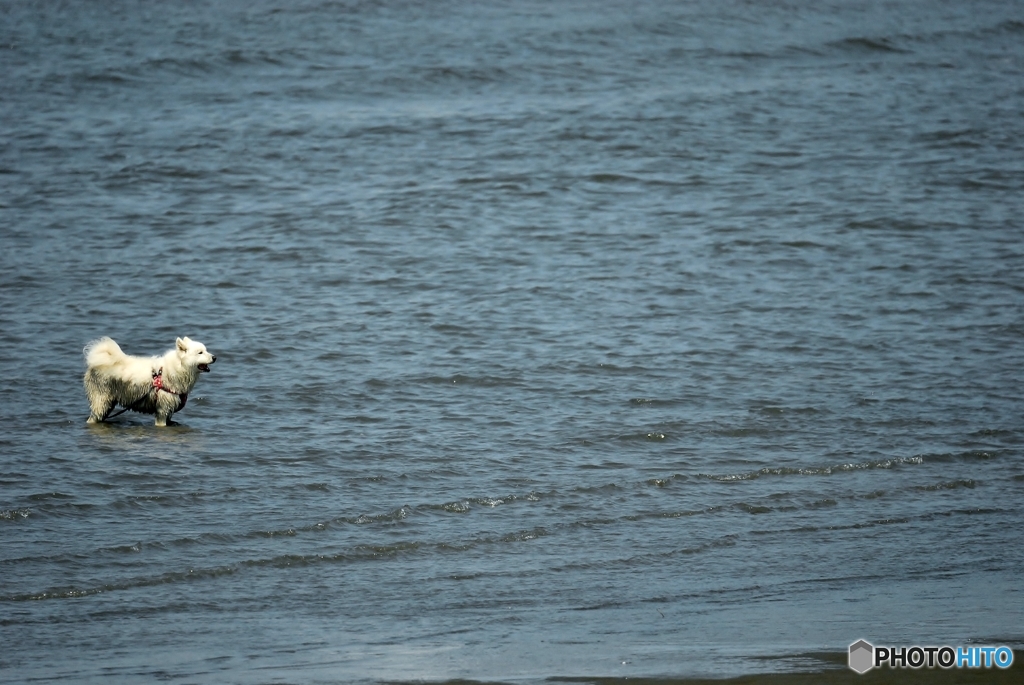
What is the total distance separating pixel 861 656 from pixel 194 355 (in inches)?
225

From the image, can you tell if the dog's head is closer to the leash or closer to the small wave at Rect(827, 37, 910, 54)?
the leash

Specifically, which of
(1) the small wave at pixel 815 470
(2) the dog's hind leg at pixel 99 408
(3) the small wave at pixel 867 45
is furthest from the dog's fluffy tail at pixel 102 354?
(3) the small wave at pixel 867 45

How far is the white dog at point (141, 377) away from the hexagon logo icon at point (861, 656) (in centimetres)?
547

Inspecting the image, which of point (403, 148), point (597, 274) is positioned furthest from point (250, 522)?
point (403, 148)

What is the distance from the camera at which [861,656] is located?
15.7 ft

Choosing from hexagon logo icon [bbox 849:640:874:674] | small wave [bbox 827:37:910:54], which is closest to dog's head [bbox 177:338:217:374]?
hexagon logo icon [bbox 849:640:874:674]

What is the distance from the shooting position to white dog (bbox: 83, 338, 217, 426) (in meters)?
9.02

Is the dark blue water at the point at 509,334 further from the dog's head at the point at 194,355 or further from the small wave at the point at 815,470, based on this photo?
the dog's head at the point at 194,355

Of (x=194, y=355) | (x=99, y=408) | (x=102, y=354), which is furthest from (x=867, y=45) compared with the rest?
(x=99, y=408)

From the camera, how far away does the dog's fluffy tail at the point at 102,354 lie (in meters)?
9.03

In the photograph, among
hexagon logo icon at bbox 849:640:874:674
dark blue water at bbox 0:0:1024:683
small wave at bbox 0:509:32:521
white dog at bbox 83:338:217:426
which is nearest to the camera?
hexagon logo icon at bbox 849:640:874:674

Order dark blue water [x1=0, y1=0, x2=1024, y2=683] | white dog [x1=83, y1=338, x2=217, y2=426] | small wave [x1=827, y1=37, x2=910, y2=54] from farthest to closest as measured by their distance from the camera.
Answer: small wave [x1=827, y1=37, x2=910, y2=54]
white dog [x1=83, y1=338, x2=217, y2=426]
dark blue water [x1=0, y1=0, x2=1024, y2=683]

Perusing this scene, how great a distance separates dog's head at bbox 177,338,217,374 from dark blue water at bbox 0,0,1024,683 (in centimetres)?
45

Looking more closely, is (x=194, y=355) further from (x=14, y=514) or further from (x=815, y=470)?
(x=815, y=470)
